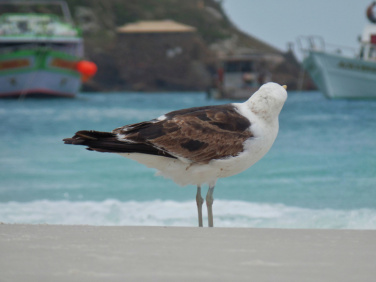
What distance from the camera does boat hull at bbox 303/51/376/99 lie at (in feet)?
116

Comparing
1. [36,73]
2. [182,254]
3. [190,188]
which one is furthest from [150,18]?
[182,254]

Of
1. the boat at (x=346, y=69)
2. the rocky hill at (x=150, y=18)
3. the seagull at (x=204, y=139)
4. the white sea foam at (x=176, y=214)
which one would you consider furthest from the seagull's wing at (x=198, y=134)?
the rocky hill at (x=150, y=18)

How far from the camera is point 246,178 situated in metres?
12.0

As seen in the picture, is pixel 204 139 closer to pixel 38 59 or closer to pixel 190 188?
pixel 190 188

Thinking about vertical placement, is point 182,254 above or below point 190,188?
above

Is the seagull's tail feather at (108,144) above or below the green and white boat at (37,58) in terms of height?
above

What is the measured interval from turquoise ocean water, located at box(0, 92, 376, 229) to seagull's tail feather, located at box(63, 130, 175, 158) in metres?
4.07

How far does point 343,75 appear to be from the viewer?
118ft

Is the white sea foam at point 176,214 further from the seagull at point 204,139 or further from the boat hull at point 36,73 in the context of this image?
the boat hull at point 36,73

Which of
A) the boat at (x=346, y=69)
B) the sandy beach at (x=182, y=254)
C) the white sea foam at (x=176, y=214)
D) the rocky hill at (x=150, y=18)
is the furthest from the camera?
the rocky hill at (x=150, y=18)

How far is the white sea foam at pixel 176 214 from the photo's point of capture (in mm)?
8250

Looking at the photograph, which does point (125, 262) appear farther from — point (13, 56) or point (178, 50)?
point (178, 50)

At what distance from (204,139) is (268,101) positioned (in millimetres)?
436

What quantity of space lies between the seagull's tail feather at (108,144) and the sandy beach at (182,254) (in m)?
0.62
